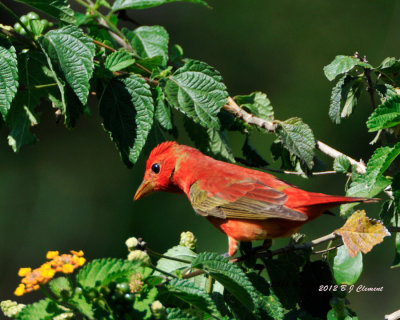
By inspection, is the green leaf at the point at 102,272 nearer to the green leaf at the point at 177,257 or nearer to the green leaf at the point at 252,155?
the green leaf at the point at 177,257

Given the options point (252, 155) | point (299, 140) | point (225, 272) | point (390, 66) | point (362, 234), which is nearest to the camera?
point (225, 272)

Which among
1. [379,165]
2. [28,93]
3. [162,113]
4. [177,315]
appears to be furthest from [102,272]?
[28,93]

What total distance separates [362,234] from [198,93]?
38.6 inches

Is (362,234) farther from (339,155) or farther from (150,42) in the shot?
(150,42)

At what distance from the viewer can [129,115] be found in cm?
271

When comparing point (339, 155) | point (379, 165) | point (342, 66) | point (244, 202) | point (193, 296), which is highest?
point (342, 66)

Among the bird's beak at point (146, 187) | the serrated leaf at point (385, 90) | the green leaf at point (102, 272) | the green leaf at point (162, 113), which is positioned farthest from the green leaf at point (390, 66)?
the green leaf at point (102, 272)

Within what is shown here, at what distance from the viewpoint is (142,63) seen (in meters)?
2.94

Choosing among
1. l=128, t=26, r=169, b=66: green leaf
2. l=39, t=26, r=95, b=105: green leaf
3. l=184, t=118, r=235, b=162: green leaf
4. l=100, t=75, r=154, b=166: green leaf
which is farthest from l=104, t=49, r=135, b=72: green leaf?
l=184, t=118, r=235, b=162: green leaf

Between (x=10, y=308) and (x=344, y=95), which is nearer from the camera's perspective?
(x=10, y=308)

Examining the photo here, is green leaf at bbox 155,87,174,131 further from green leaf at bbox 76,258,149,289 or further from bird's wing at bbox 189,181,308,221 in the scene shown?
green leaf at bbox 76,258,149,289

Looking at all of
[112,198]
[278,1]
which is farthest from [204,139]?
[278,1]

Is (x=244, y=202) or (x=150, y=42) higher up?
(x=150, y=42)

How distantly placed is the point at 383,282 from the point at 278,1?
9.84ft
